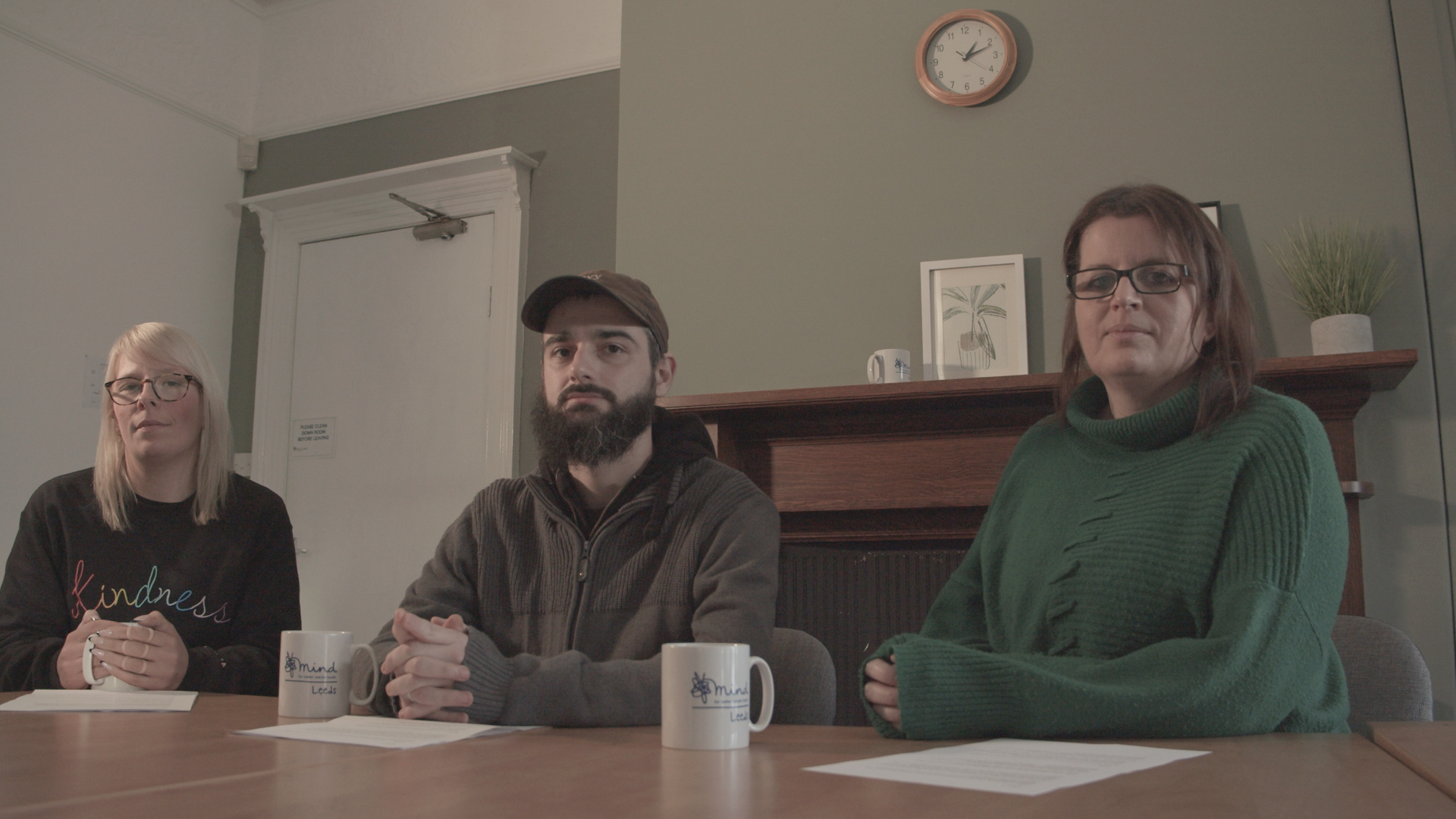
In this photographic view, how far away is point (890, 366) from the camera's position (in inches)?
97.0

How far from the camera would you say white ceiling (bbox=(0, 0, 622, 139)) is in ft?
11.8

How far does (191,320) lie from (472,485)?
143cm

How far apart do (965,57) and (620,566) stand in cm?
185

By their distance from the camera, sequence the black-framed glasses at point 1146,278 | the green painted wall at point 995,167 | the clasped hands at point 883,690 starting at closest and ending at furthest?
the clasped hands at point 883,690, the black-framed glasses at point 1146,278, the green painted wall at point 995,167

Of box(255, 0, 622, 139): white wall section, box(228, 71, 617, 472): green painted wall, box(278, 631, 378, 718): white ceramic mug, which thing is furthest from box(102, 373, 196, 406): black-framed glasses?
box(255, 0, 622, 139): white wall section

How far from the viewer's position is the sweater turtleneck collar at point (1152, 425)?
3.83 ft

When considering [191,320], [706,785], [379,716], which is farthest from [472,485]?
[706,785]

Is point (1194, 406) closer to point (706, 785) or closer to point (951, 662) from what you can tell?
point (951, 662)

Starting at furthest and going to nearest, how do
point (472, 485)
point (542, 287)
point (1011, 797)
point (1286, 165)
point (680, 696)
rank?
point (472, 485), point (1286, 165), point (542, 287), point (680, 696), point (1011, 797)

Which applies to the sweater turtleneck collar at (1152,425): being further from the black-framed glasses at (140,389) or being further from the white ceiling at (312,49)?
the white ceiling at (312,49)

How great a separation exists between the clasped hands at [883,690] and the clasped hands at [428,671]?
0.40 m

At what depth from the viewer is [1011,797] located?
558mm

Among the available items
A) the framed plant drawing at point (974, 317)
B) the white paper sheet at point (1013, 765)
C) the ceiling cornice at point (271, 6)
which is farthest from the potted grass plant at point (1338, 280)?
the ceiling cornice at point (271, 6)

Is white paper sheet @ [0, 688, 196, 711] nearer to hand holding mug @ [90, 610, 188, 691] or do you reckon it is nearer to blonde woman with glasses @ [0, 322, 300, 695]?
hand holding mug @ [90, 610, 188, 691]
